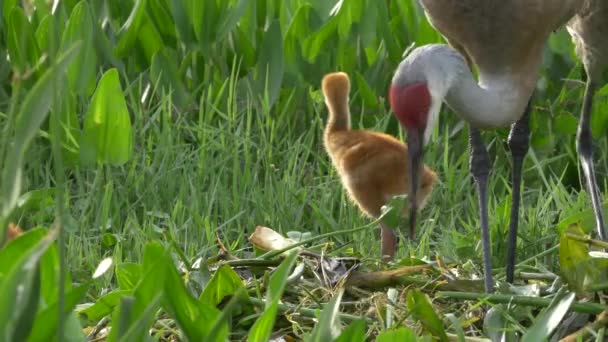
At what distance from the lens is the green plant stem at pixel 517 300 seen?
3.51 metres

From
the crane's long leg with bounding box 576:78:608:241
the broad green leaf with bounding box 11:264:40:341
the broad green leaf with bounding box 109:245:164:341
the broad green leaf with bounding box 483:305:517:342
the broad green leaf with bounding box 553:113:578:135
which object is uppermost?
the broad green leaf with bounding box 11:264:40:341

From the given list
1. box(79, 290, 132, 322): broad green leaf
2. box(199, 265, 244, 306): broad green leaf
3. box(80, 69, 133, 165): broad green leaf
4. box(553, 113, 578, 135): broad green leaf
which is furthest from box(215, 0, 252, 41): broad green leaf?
box(79, 290, 132, 322): broad green leaf

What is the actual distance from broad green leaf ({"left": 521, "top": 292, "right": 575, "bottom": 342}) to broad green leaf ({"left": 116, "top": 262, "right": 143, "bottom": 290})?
106 cm

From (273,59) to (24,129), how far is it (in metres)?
3.60

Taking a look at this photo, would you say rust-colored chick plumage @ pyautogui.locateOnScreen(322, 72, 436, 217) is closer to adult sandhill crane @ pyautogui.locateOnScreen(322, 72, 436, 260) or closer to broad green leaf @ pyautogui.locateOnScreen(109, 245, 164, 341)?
adult sandhill crane @ pyautogui.locateOnScreen(322, 72, 436, 260)

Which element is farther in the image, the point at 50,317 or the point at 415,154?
the point at 415,154

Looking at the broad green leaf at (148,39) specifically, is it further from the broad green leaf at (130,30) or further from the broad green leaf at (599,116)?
the broad green leaf at (599,116)

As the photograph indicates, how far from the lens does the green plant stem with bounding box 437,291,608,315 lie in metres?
3.51

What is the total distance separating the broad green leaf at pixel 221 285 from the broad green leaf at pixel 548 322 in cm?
88

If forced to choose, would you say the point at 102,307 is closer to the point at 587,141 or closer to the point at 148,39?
the point at 587,141

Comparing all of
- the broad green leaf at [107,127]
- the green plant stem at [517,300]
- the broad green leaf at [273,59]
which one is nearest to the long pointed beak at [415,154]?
the green plant stem at [517,300]

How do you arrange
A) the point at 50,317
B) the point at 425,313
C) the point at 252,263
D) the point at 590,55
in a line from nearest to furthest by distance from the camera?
the point at 50,317 < the point at 425,313 < the point at 252,263 < the point at 590,55

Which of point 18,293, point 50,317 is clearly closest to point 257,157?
point 50,317

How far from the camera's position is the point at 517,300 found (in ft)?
11.8
